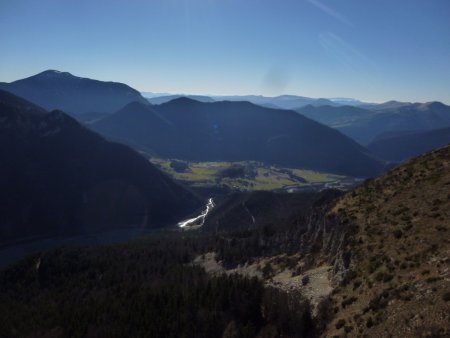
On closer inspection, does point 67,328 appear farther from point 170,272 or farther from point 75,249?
point 75,249

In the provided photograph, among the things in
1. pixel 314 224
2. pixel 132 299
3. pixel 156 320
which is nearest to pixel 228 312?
pixel 156 320

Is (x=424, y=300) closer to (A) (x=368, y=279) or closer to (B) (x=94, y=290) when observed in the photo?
(A) (x=368, y=279)

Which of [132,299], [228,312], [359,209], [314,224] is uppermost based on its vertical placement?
[359,209]

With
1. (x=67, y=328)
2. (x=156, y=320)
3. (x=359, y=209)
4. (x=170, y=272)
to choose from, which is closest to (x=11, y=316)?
(x=67, y=328)

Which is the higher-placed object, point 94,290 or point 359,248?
point 359,248

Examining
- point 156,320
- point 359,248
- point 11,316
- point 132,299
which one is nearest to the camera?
point 359,248

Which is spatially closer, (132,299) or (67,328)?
(67,328)

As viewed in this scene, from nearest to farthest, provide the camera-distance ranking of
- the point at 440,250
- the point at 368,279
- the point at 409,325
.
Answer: the point at 409,325, the point at 440,250, the point at 368,279

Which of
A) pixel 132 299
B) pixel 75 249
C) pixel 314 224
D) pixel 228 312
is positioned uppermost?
pixel 314 224

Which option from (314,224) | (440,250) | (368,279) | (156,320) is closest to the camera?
(440,250)
